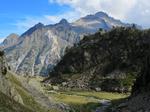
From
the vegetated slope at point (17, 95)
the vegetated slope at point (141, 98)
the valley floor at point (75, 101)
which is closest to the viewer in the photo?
the vegetated slope at point (17, 95)

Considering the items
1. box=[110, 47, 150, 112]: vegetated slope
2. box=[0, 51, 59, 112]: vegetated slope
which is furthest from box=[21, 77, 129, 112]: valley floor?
box=[110, 47, 150, 112]: vegetated slope

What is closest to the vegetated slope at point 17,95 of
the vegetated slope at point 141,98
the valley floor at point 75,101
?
the valley floor at point 75,101

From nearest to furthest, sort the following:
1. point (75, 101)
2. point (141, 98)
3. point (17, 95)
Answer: point (17, 95) < point (141, 98) < point (75, 101)

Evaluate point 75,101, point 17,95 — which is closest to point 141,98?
point 17,95

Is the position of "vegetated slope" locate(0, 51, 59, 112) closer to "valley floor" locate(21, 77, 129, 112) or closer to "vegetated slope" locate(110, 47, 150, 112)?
"valley floor" locate(21, 77, 129, 112)

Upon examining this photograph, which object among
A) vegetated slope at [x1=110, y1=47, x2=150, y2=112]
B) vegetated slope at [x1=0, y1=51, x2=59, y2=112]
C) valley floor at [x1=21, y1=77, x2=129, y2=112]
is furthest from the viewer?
valley floor at [x1=21, y1=77, x2=129, y2=112]

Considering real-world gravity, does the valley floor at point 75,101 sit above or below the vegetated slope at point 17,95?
below

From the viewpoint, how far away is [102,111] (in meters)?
106

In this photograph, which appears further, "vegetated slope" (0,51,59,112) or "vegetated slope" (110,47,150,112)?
"vegetated slope" (110,47,150,112)

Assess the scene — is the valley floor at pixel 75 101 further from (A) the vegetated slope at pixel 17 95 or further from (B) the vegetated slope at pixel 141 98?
(B) the vegetated slope at pixel 141 98

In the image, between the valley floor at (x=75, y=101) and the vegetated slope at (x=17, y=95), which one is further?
the valley floor at (x=75, y=101)

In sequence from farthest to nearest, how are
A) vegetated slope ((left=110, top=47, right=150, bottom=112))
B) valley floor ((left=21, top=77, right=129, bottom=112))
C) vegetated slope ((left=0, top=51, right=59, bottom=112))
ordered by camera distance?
valley floor ((left=21, top=77, right=129, bottom=112))
vegetated slope ((left=110, top=47, right=150, bottom=112))
vegetated slope ((left=0, top=51, right=59, bottom=112))

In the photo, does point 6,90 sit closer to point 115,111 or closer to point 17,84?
point 17,84

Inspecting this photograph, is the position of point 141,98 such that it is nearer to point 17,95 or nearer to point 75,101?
point 17,95
